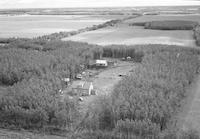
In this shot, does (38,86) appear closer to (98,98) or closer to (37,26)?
(98,98)

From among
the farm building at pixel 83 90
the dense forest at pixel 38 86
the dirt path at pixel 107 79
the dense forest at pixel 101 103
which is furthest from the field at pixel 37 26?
the farm building at pixel 83 90

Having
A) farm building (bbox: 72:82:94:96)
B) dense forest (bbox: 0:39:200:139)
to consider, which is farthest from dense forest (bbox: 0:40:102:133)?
farm building (bbox: 72:82:94:96)

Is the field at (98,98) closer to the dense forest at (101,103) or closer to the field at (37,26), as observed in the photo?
the dense forest at (101,103)

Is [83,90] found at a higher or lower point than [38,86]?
lower

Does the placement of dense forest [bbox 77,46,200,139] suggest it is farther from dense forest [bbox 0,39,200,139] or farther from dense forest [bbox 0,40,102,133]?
dense forest [bbox 0,40,102,133]

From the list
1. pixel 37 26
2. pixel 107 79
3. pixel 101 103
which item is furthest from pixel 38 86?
pixel 37 26

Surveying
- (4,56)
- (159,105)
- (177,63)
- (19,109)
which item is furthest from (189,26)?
(19,109)

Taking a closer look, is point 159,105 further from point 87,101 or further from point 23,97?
point 23,97

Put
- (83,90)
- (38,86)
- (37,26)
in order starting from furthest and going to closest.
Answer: (37,26), (83,90), (38,86)

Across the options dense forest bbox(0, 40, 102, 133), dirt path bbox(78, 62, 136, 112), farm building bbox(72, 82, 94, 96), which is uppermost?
dense forest bbox(0, 40, 102, 133)
